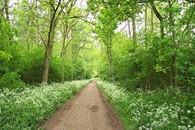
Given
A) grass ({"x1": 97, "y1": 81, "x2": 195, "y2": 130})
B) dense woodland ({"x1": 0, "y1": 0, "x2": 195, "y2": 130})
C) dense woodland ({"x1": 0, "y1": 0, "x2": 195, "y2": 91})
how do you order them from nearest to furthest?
1. grass ({"x1": 97, "y1": 81, "x2": 195, "y2": 130})
2. dense woodland ({"x1": 0, "y1": 0, "x2": 195, "y2": 130})
3. dense woodland ({"x1": 0, "y1": 0, "x2": 195, "y2": 91})

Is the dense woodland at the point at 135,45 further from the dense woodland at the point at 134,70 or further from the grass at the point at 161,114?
the grass at the point at 161,114

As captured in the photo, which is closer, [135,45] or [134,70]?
[135,45]

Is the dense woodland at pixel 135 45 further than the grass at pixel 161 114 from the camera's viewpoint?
Yes

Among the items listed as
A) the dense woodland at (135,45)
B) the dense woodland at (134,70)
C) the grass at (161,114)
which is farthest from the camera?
the dense woodland at (135,45)

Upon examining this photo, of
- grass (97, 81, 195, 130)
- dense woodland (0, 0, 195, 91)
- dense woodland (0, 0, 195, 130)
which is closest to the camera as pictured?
grass (97, 81, 195, 130)

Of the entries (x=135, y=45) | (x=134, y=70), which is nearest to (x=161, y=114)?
(x=135, y=45)

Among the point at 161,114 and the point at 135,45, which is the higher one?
the point at 135,45

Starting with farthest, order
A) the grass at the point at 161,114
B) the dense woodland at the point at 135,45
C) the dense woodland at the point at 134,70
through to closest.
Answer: the dense woodland at the point at 135,45 < the dense woodland at the point at 134,70 < the grass at the point at 161,114

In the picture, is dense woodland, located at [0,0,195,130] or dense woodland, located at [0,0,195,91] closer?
dense woodland, located at [0,0,195,130]

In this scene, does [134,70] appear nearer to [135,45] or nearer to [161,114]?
[135,45]

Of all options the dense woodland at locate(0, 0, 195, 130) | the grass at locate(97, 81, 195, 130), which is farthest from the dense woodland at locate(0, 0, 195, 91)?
the grass at locate(97, 81, 195, 130)

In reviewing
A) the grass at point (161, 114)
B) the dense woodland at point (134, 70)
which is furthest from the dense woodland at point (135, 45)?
the grass at point (161, 114)

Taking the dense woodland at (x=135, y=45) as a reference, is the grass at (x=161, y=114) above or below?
below

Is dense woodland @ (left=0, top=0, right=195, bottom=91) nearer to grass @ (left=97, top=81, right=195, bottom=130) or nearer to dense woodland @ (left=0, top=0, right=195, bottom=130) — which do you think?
dense woodland @ (left=0, top=0, right=195, bottom=130)
